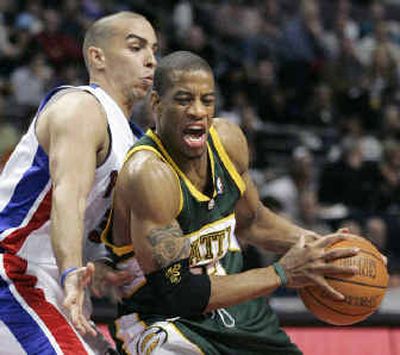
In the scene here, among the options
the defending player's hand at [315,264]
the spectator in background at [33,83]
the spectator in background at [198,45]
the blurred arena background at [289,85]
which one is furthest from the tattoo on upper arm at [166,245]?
the spectator in background at [198,45]

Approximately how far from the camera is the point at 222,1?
11.8 meters

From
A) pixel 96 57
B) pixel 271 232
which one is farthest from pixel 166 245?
pixel 96 57

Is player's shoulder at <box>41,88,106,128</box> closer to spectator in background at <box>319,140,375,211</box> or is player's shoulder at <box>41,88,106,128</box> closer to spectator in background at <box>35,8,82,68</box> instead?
spectator in background at <box>319,140,375,211</box>

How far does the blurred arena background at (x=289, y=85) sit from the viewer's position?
824 cm

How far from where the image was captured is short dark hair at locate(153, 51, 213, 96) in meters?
3.65

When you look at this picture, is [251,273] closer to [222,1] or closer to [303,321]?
[303,321]

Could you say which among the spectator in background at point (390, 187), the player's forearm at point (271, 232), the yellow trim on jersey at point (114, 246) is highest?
the yellow trim on jersey at point (114, 246)

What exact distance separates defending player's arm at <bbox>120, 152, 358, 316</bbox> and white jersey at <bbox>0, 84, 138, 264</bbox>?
8.4 inches

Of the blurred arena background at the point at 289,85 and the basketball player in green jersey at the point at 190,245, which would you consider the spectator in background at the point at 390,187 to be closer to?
the blurred arena background at the point at 289,85

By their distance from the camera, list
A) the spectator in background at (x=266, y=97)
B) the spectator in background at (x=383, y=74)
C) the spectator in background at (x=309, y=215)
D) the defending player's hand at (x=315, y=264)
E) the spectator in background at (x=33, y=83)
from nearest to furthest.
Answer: the defending player's hand at (x=315, y=264) < the spectator in background at (x=309, y=215) < the spectator in background at (x=33, y=83) < the spectator in background at (x=266, y=97) < the spectator in background at (x=383, y=74)

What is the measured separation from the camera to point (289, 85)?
10.4 m

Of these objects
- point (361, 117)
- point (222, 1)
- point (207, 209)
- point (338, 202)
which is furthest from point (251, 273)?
point (222, 1)

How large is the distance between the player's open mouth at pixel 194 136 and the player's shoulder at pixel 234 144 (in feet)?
1.03

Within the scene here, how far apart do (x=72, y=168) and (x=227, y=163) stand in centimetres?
72
